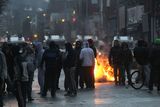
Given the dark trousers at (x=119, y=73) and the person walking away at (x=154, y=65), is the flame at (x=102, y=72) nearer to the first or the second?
the dark trousers at (x=119, y=73)

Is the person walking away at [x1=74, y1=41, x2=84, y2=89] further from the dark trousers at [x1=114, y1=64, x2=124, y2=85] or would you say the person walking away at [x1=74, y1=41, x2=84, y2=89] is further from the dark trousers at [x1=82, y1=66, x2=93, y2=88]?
the dark trousers at [x1=114, y1=64, x2=124, y2=85]

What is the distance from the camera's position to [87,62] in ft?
79.0

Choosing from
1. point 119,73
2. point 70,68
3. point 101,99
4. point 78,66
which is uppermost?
point 70,68

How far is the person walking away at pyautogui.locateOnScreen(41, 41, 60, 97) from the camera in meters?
20.7

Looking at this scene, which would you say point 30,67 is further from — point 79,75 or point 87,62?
point 79,75

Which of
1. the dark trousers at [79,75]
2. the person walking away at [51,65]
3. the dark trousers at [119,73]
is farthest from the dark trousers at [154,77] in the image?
→ the dark trousers at [119,73]

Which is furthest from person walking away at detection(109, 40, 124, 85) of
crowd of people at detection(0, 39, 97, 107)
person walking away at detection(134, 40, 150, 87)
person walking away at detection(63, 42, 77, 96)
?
person walking away at detection(63, 42, 77, 96)

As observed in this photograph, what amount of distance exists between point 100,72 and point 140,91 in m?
5.94

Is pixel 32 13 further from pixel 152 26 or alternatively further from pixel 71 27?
pixel 152 26

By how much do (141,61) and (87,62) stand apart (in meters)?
2.40

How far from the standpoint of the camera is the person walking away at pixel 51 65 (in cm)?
2066

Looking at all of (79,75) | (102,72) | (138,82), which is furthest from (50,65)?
(102,72)

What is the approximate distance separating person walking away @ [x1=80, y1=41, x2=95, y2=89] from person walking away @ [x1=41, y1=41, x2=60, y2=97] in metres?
3.32

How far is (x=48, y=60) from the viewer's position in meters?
20.7
